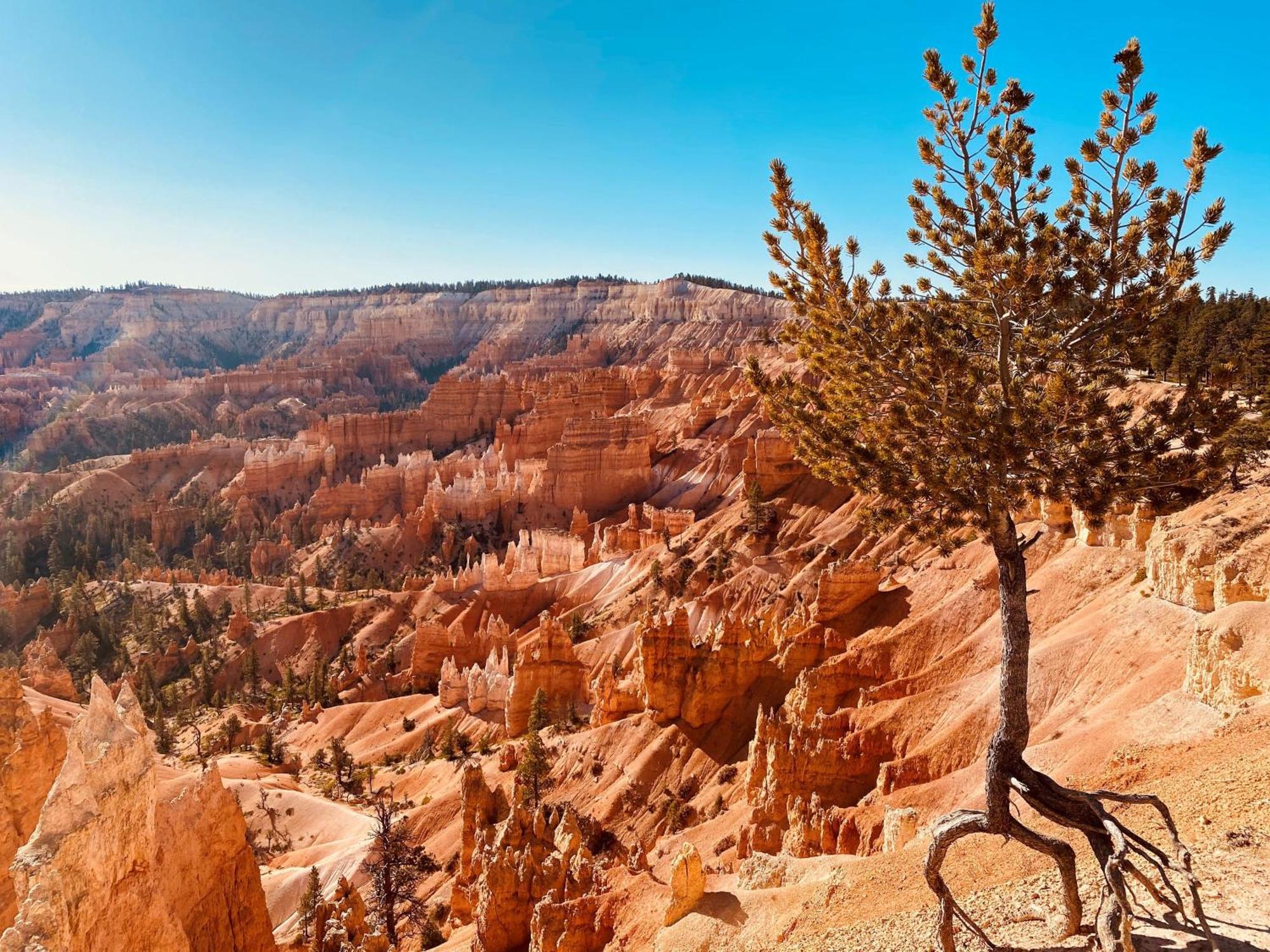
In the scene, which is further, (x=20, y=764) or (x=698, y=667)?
(x=698, y=667)

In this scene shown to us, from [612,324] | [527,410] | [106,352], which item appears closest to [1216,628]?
[527,410]

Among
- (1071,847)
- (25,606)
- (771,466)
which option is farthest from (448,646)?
(1071,847)

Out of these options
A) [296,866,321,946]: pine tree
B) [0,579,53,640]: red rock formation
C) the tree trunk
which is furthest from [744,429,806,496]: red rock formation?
[0,579,53,640]: red rock formation

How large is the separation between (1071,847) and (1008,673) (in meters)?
1.63

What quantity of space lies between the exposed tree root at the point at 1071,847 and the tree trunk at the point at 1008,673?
0.10 metres

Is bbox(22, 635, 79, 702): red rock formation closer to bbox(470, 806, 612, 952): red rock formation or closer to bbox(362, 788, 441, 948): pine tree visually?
bbox(362, 788, 441, 948): pine tree

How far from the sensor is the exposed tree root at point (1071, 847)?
6.68 metres

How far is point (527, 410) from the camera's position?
9194 cm

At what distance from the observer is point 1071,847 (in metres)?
7.42

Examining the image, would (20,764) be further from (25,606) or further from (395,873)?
(25,606)

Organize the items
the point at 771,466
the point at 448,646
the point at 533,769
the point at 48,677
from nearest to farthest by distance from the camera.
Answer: the point at 533,769 < the point at 48,677 < the point at 448,646 < the point at 771,466

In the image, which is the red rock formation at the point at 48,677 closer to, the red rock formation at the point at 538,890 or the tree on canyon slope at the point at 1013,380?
the red rock formation at the point at 538,890

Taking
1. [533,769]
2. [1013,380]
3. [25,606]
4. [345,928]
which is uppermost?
[1013,380]

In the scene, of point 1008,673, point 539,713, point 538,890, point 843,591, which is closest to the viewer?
point 1008,673
